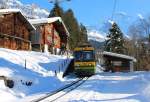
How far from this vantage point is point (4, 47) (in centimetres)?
5475

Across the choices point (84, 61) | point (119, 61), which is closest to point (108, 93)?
point (84, 61)

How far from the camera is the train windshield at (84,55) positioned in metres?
45.2

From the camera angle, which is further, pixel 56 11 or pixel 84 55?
pixel 56 11

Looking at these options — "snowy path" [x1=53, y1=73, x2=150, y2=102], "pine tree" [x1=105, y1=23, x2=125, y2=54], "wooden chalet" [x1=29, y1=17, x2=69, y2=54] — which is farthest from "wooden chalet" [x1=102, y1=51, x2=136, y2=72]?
"snowy path" [x1=53, y1=73, x2=150, y2=102]

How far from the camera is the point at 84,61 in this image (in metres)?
44.9

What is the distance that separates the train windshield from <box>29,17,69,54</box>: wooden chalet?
24.2 metres

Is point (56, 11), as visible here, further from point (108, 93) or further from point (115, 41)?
point (108, 93)

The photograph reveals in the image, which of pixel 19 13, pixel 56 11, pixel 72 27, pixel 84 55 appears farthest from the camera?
pixel 72 27

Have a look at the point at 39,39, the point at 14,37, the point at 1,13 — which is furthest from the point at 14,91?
the point at 39,39

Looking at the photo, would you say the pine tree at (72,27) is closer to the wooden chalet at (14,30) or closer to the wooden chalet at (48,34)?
the wooden chalet at (48,34)

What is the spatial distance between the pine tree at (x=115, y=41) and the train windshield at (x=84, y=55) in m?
53.2

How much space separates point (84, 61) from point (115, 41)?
56551mm

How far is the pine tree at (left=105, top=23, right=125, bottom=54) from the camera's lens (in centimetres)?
9950

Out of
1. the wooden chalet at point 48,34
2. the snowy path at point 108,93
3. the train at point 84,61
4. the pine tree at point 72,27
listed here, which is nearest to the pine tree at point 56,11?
the pine tree at point 72,27
